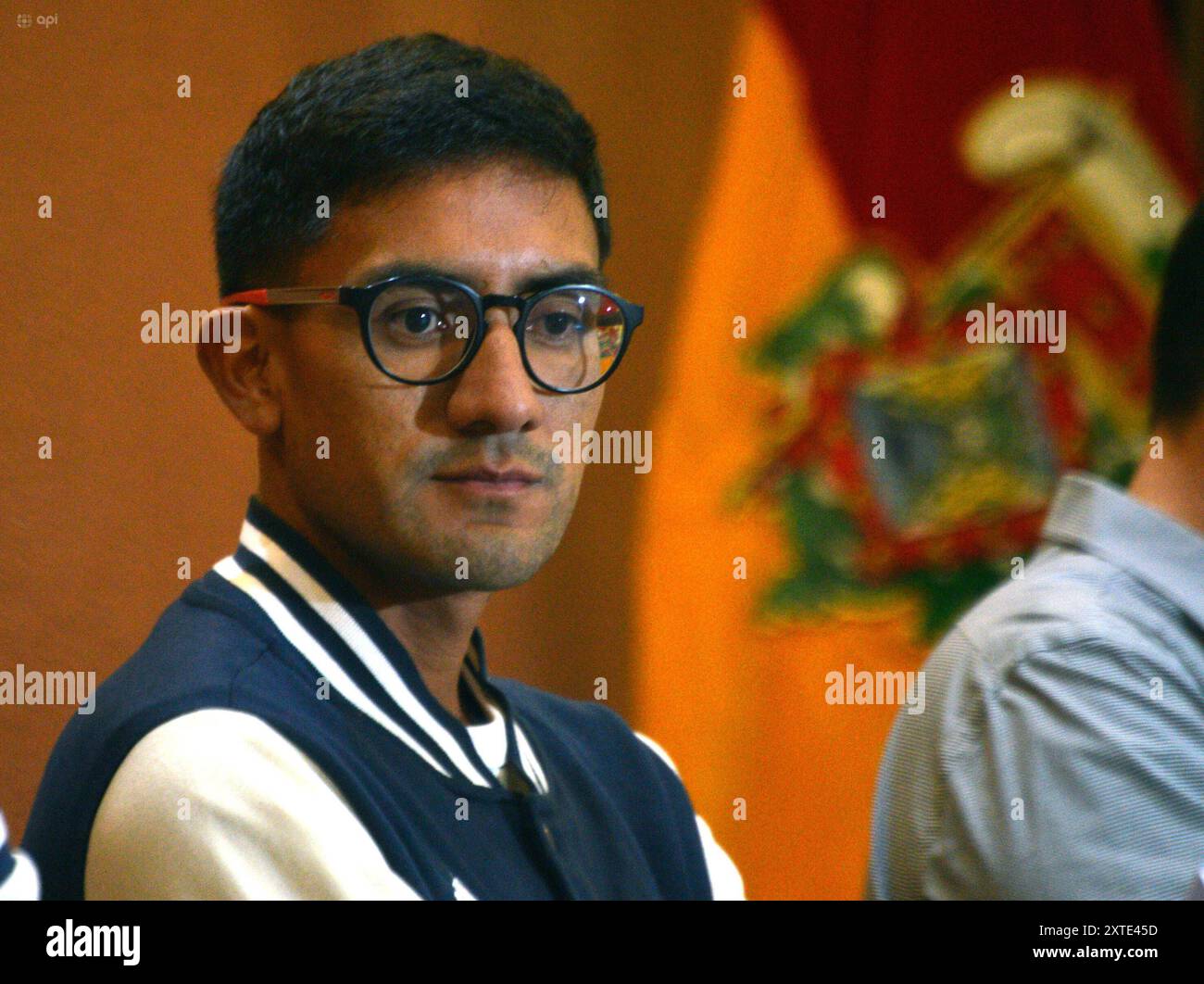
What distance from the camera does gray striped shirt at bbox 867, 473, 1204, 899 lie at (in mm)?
1079

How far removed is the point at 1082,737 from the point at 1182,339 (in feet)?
1.36

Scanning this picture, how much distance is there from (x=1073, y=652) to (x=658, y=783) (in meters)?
0.38

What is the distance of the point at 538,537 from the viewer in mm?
1068

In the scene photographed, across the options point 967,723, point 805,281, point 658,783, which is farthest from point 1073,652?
point 805,281

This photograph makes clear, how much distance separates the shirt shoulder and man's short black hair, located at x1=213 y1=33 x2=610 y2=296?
1.19 ft

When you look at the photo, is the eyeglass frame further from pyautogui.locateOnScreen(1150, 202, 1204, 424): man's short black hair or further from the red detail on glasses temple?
pyautogui.locateOnScreen(1150, 202, 1204, 424): man's short black hair

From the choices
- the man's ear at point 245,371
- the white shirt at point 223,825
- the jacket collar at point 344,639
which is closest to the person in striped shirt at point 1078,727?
the jacket collar at point 344,639

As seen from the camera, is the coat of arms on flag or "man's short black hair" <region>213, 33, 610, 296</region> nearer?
"man's short black hair" <region>213, 33, 610, 296</region>

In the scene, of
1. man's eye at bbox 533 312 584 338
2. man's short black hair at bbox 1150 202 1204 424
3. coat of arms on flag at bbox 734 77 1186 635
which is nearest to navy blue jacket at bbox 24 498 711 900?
man's eye at bbox 533 312 584 338

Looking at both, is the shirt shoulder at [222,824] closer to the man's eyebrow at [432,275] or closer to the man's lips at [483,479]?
the man's lips at [483,479]

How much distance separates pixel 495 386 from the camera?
1.03m

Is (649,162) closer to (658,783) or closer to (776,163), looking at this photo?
(776,163)

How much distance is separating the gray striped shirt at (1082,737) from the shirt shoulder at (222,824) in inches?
19.1

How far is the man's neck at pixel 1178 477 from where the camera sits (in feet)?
3.93
